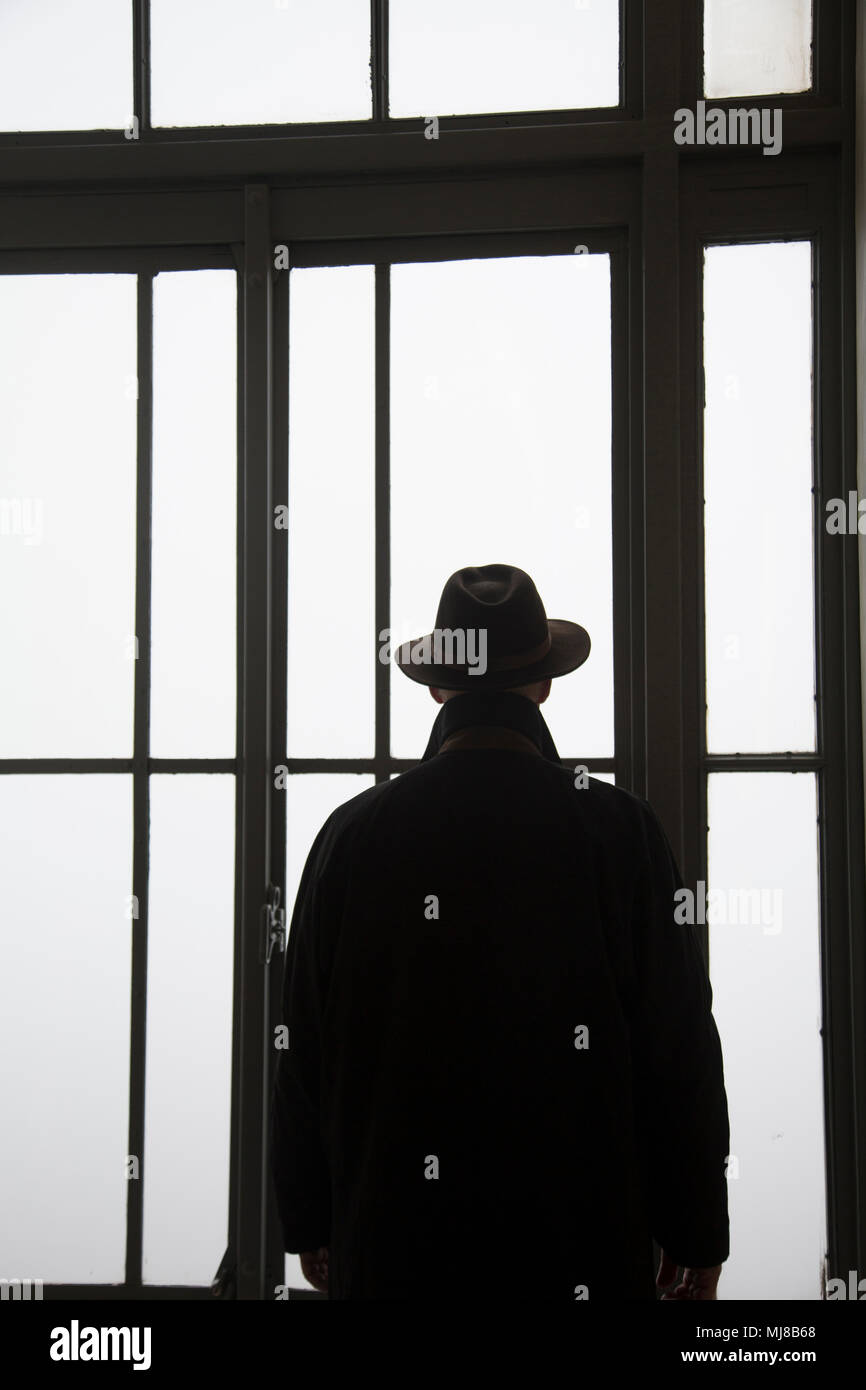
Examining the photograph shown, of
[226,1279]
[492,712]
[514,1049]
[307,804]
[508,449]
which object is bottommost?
[226,1279]

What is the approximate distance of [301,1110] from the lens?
3.53 feet

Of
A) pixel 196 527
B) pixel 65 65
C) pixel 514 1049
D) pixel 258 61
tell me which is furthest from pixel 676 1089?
pixel 65 65

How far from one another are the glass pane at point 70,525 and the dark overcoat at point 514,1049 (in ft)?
2.48

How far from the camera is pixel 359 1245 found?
0.98 metres

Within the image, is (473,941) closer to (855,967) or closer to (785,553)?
(855,967)

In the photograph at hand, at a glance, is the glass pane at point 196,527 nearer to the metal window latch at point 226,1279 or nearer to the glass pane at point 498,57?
the glass pane at point 498,57

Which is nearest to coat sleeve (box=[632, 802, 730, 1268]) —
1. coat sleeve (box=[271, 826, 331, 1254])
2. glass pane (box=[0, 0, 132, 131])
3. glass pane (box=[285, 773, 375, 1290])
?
coat sleeve (box=[271, 826, 331, 1254])

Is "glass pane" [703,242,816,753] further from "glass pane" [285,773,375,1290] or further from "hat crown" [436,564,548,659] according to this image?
"glass pane" [285,773,375,1290]

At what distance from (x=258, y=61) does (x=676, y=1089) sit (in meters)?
1.77

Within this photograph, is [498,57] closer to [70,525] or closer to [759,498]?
[759,498]

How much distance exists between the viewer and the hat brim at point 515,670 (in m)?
1.06
